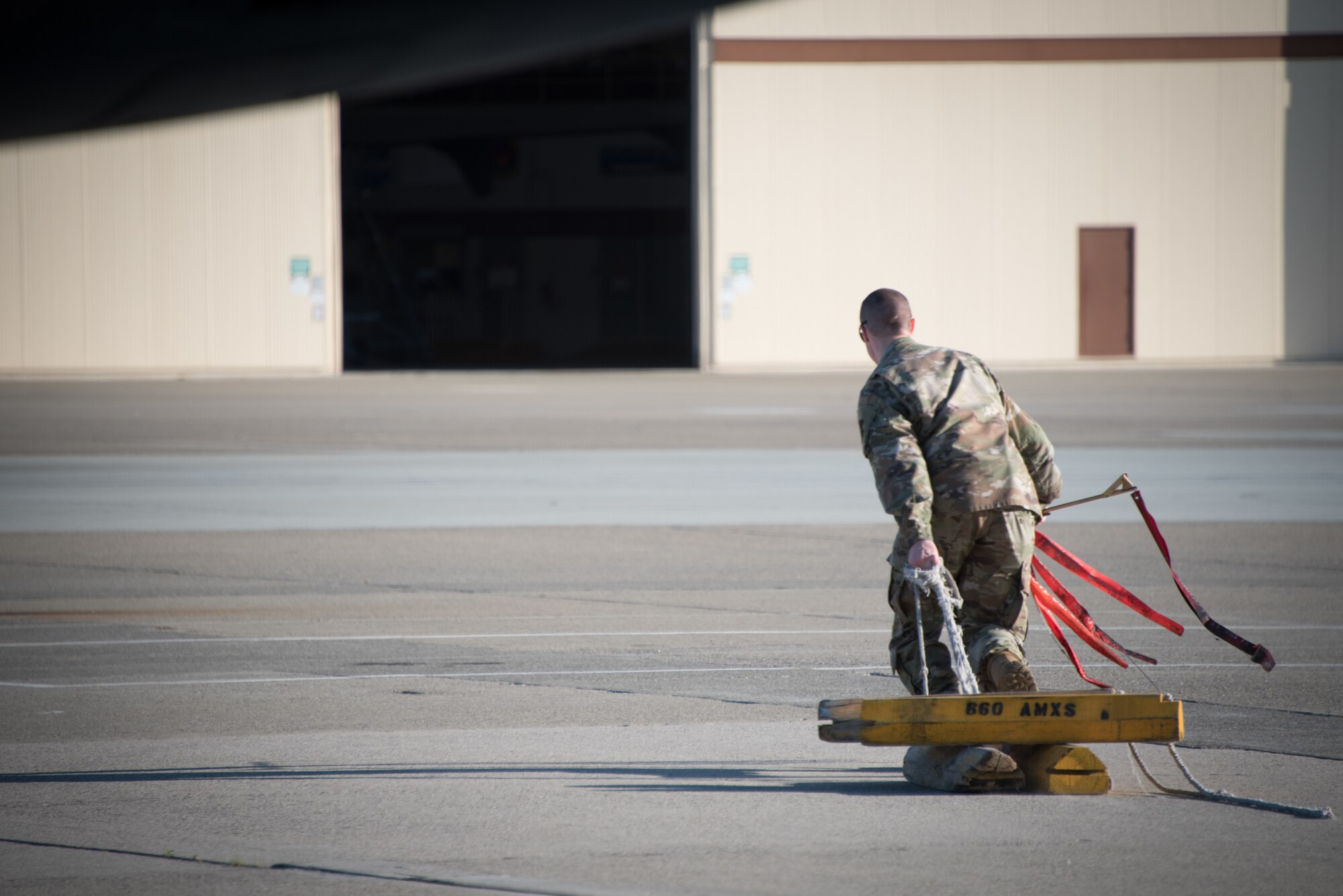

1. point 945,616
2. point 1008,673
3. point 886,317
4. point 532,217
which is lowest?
point 1008,673

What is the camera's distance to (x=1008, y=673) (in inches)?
220

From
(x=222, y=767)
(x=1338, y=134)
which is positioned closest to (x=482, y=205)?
(x=1338, y=134)

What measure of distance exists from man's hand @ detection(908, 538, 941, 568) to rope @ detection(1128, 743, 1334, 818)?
108cm

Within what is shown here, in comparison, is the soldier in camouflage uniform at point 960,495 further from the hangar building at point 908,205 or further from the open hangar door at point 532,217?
the open hangar door at point 532,217

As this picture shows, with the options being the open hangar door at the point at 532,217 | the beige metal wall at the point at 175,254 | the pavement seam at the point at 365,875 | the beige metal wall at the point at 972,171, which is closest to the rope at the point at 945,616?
the pavement seam at the point at 365,875

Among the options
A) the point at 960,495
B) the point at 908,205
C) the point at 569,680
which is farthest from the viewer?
the point at 908,205

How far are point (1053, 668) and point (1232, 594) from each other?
8.97ft

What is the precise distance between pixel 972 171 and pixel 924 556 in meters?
31.1

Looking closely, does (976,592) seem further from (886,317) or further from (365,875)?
(365,875)

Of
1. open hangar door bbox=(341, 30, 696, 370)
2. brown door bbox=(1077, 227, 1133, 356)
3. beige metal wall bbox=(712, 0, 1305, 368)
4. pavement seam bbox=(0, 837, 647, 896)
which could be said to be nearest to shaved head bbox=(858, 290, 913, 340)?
pavement seam bbox=(0, 837, 647, 896)

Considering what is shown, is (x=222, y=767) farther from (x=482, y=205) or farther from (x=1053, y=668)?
(x=482, y=205)

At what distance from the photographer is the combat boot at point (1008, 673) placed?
5551 millimetres

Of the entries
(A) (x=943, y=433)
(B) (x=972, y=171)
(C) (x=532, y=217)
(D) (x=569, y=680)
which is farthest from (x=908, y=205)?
(A) (x=943, y=433)

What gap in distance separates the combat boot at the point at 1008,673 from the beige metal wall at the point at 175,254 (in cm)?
3022
